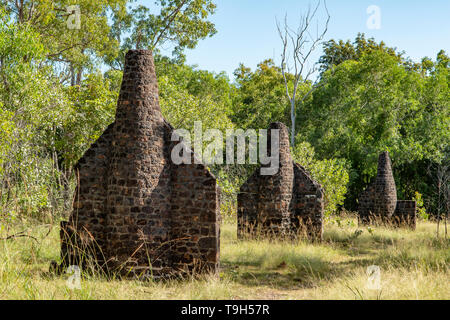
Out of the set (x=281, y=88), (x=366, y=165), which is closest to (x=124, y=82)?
(x=366, y=165)

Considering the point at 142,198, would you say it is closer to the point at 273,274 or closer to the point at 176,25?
the point at 273,274

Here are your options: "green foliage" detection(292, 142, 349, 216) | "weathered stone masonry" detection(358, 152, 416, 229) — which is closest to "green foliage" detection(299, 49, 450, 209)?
"green foliage" detection(292, 142, 349, 216)

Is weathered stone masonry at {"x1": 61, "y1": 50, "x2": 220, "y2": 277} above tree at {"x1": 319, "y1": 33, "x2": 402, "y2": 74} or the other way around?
the other way around

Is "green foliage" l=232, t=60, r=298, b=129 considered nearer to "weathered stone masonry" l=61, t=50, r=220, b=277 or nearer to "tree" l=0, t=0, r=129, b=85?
"tree" l=0, t=0, r=129, b=85

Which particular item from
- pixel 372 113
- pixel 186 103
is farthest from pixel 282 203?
pixel 372 113

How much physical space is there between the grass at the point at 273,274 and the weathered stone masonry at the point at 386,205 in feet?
8.74

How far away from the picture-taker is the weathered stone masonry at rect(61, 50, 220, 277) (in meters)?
8.20

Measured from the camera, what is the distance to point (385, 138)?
2708 cm

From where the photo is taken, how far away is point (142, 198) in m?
8.23

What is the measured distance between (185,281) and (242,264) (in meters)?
3.22

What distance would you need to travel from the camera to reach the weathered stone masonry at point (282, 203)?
528 inches

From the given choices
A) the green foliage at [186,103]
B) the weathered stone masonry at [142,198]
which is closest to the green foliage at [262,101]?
the green foliage at [186,103]

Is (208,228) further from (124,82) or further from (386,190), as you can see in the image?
(386,190)

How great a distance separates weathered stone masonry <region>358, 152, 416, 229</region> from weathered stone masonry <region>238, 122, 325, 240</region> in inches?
228
